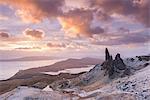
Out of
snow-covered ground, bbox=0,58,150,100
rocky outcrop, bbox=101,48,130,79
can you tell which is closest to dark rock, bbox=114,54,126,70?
rocky outcrop, bbox=101,48,130,79

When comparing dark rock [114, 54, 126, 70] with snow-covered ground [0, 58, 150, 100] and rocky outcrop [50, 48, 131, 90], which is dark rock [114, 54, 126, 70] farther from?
snow-covered ground [0, 58, 150, 100]

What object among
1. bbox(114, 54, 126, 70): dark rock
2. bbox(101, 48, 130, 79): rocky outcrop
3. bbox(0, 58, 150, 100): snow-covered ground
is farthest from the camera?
bbox(114, 54, 126, 70): dark rock

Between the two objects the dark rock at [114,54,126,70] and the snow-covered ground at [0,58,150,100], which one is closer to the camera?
the snow-covered ground at [0,58,150,100]

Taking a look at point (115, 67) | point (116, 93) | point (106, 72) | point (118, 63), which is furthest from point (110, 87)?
point (118, 63)

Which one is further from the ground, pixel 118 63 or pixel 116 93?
pixel 118 63

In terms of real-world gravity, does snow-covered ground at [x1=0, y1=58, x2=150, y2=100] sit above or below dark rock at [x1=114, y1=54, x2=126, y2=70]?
below

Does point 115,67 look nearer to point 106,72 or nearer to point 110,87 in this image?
point 106,72

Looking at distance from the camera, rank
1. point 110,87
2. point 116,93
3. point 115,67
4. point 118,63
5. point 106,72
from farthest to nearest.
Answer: point 118,63 → point 106,72 → point 115,67 → point 110,87 → point 116,93

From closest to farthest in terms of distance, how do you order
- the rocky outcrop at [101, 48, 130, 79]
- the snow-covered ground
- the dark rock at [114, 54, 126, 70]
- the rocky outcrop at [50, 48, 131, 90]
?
the snow-covered ground, the rocky outcrop at [101, 48, 130, 79], the rocky outcrop at [50, 48, 131, 90], the dark rock at [114, 54, 126, 70]

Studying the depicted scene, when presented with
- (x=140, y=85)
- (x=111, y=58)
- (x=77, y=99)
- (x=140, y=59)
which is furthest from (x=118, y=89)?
(x=140, y=59)

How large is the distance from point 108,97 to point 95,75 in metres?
38.1

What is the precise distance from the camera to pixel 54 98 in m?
59.6

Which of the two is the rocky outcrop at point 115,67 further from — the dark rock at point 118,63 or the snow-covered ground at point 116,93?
the snow-covered ground at point 116,93

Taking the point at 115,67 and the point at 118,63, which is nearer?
the point at 115,67
